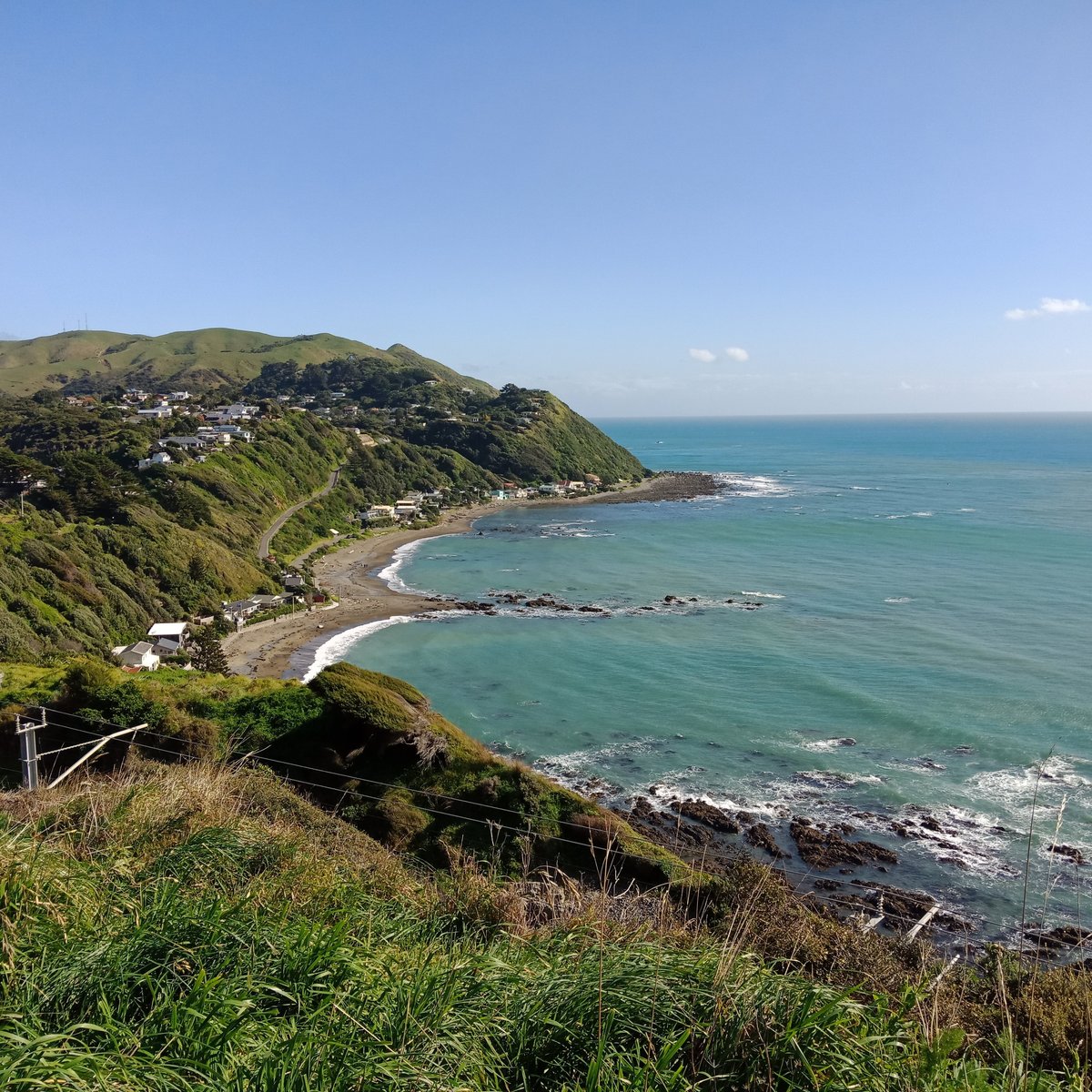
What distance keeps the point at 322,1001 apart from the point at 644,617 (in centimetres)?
3583

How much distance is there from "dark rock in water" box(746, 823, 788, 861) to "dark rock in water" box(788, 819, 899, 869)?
1.80 ft

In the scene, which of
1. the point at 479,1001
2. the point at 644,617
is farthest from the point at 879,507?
the point at 479,1001

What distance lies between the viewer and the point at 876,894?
53.4 feet

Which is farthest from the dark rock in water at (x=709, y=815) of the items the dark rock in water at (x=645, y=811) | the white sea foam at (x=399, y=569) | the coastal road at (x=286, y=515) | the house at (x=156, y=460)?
the house at (x=156, y=460)

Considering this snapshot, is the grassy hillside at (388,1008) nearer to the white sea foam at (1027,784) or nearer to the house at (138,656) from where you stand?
the white sea foam at (1027,784)

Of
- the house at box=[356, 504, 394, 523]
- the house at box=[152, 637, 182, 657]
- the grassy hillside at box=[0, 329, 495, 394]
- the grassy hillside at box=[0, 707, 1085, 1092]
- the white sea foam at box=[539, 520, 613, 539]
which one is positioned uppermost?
the grassy hillside at box=[0, 329, 495, 394]

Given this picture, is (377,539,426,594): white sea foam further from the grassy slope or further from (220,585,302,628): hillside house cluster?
the grassy slope

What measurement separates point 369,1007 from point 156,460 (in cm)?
6127

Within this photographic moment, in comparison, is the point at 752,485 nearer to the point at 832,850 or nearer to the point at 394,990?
the point at 832,850

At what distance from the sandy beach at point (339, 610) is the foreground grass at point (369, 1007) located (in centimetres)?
2775

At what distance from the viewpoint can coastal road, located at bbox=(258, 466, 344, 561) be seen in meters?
51.6

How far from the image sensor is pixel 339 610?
42.2 m

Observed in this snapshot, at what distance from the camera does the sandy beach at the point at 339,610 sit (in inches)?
1312

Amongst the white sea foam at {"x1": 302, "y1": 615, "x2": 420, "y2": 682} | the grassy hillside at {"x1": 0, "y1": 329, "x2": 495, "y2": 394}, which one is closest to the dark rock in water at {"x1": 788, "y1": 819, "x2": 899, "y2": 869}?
the white sea foam at {"x1": 302, "y1": 615, "x2": 420, "y2": 682}
